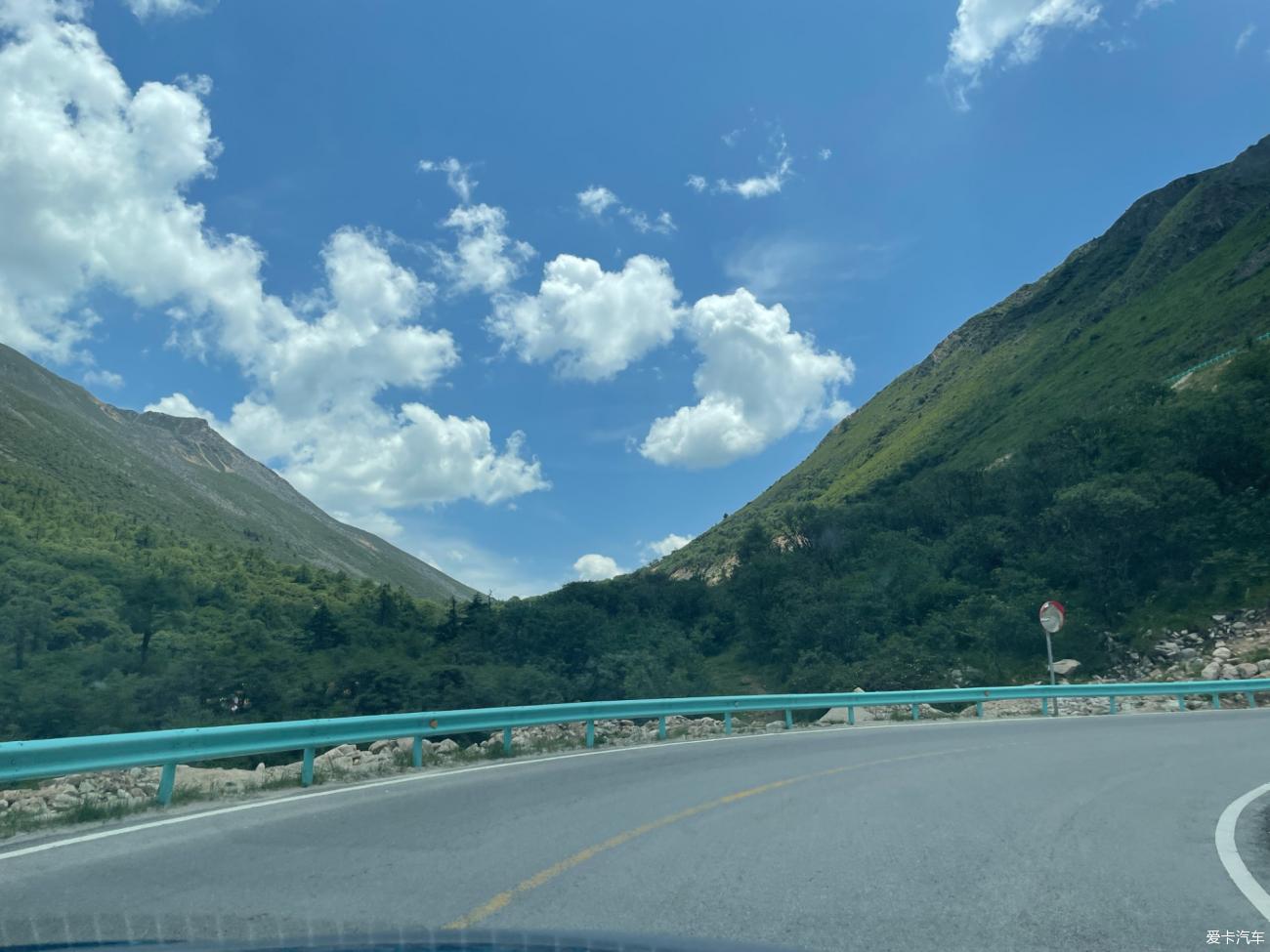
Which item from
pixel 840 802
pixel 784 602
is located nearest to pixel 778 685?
pixel 784 602

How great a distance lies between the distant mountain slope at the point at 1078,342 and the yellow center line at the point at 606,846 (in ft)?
187

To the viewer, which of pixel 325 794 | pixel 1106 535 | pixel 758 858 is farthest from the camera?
pixel 1106 535

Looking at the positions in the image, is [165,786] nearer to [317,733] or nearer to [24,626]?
[317,733]

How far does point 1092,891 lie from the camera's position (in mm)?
5785

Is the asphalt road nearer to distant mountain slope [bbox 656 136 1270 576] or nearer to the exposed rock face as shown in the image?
the exposed rock face

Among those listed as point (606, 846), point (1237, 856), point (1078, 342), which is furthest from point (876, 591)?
point (1078, 342)

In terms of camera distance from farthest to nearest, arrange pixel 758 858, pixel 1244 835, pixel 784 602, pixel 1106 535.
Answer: pixel 784 602, pixel 1106 535, pixel 1244 835, pixel 758 858

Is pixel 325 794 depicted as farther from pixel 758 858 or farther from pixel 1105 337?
pixel 1105 337

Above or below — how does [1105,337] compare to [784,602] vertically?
above

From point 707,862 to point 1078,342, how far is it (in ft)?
341

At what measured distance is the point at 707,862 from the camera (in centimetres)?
656

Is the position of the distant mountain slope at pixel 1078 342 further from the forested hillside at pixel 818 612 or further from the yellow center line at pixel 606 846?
the yellow center line at pixel 606 846

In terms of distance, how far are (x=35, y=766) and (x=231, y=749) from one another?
2363 millimetres

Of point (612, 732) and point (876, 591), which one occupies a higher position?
point (876, 591)
